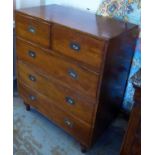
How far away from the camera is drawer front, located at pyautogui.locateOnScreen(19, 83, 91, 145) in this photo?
5.03 feet

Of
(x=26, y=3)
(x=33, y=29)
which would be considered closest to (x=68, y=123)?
(x=33, y=29)

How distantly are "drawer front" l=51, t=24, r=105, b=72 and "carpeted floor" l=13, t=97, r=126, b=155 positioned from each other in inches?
30.0

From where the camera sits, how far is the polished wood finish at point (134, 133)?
991 mm

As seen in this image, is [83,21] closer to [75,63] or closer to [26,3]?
[75,63]

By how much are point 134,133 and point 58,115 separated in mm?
731

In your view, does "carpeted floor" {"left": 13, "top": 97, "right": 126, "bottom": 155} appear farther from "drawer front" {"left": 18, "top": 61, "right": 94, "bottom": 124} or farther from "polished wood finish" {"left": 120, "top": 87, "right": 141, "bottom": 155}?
"polished wood finish" {"left": 120, "top": 87, "right": 141, "bottom": 155}

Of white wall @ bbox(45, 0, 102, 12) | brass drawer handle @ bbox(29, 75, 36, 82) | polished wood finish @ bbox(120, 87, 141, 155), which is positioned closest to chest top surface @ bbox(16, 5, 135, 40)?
white wall @ bbox(45, 0, 102, 12)

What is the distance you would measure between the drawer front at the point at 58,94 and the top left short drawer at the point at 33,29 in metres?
0.26

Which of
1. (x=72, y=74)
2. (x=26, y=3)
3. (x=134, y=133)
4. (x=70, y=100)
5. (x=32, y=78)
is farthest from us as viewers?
(x=26, y=3)

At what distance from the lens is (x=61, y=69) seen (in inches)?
57.2

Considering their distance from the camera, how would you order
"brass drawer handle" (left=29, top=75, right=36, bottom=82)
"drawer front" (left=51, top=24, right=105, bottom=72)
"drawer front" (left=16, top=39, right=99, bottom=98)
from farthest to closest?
1. "brass drawer handle" (left=29, top=75, right=36, bottom=82)
2. "drawer front" (left=16, top=39, right=99, bottom=98)
3. "drawer front" (left=51, top=24, right=105, bottom=72)

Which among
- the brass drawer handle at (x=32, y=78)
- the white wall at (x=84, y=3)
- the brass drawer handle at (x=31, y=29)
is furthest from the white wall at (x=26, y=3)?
the brass drawer handle at (x=32, y=78)
